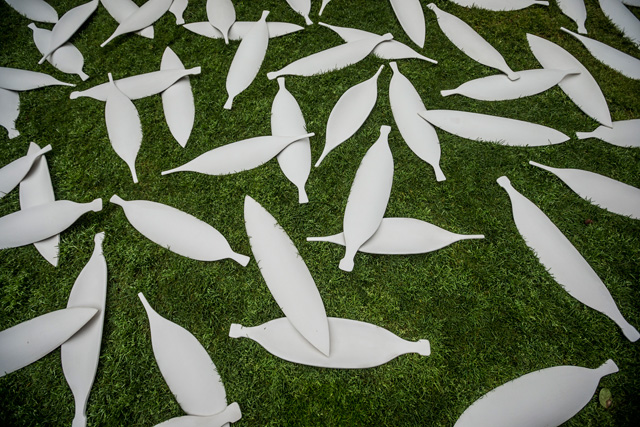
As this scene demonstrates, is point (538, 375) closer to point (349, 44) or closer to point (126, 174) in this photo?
point (349, 44)

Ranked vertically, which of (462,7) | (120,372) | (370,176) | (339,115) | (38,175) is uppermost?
(462,7)

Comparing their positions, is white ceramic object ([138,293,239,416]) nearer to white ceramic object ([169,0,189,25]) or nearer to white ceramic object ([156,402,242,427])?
white ceramic object ([156,402,242,427])

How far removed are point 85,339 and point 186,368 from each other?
340mm

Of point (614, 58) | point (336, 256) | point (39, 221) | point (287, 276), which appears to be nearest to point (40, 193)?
point (39, 221)

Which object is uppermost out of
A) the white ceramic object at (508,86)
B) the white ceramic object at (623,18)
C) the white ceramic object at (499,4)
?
the white ceramic object at (623,18)

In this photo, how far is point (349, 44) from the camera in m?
1.68

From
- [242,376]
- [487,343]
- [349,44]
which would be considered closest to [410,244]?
[487,343]

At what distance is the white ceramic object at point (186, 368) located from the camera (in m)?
1.14

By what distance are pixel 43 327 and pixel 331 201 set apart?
3.33 feet

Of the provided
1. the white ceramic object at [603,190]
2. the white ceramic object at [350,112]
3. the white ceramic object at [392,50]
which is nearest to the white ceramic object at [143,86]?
the white ceramic object at [350,112]

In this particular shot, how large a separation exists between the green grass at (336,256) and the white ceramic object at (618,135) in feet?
0.11

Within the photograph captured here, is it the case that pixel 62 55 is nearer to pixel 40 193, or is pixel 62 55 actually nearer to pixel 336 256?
pixel 40 193

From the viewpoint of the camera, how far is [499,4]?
5.93 feet

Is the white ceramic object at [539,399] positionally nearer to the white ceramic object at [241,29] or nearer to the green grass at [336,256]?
the green grass at [336,256]
